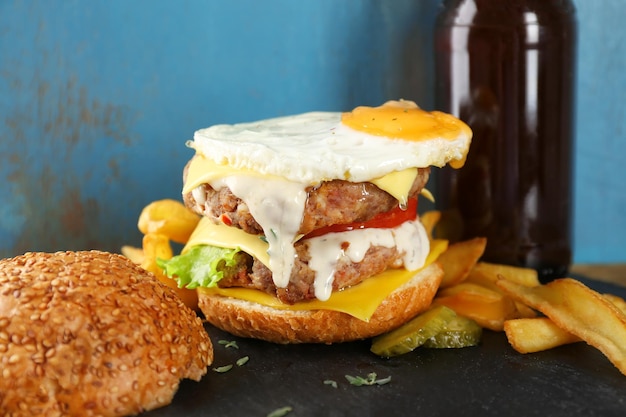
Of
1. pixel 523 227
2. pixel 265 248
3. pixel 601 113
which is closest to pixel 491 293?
pixel 523 227

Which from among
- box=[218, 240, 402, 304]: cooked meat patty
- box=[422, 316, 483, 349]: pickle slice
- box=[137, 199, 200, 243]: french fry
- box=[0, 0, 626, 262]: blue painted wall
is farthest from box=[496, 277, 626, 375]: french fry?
box=[0, 0, 626, 262]: blue painted wall

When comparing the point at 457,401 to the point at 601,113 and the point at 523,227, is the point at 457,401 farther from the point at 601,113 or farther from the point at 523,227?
the point at 601,113

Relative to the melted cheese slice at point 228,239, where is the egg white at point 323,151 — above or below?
above

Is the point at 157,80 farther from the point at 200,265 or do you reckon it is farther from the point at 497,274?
the point at 497,274

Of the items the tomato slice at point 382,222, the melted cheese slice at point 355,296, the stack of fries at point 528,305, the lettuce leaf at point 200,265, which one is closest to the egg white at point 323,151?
the tomato slice at point 382,222

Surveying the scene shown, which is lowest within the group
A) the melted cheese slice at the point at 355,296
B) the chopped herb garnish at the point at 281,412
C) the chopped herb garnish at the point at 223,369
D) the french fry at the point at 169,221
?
the chopped herb garnish at the point at 223,369

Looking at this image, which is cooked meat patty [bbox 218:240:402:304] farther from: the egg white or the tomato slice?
the egg white

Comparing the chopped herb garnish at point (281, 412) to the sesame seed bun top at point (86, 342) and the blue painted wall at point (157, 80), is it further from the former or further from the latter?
the blue painted wall at point (157, 80)

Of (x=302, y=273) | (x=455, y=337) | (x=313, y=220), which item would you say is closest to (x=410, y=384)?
(x=455, y=337)
